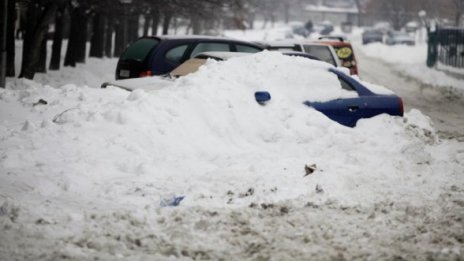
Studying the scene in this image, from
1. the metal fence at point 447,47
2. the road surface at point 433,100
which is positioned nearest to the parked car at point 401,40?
the metal fence at point 447,47

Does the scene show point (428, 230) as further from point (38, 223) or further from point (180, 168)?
point (38, 223)

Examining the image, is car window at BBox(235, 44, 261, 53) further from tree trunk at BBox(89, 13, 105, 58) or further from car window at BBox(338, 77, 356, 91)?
tree trunk at BBox(89, 13, 105, 58)

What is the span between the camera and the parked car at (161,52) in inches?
504

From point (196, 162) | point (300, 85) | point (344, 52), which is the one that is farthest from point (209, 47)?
point (196, 162)

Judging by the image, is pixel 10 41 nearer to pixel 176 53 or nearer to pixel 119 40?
pixel 176 53

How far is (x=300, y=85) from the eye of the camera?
31.7ft

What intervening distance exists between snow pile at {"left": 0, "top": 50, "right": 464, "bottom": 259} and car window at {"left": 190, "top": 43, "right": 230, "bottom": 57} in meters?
3.18

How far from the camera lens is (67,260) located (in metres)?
4.75

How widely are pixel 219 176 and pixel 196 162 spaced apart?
1.98 ft

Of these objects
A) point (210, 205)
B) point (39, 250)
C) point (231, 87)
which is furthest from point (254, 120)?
point (39, 250)

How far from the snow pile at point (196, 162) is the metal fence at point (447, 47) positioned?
19.0m

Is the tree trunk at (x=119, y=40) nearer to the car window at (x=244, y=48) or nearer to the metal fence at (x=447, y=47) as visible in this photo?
the metal fence at (x=447, y=47)

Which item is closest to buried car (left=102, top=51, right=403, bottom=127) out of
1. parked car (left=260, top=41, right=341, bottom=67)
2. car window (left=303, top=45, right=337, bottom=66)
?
parked car (left=260, top=41, right=341, bottom=67)

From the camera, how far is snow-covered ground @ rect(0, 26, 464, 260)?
17.3 ft
